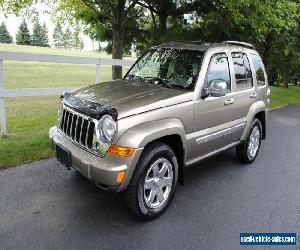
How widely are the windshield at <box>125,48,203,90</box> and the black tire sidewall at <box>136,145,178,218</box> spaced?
102 cm

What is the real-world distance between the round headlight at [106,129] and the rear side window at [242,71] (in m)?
2.66

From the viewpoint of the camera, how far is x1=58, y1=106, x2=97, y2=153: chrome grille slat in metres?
4.23

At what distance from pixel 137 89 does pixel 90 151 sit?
116 centimetres

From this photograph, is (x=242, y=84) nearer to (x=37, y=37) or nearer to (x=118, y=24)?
(x=118, y=24)

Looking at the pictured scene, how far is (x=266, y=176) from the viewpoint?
6207 millimetres

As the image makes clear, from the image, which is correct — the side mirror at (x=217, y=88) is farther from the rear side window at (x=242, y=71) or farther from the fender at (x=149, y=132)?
the rear side window at (x=242, y=71)

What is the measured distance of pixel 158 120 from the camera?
4.36 meters

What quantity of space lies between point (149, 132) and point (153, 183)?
26.4 inches

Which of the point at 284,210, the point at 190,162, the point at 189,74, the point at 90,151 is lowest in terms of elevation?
the point at 284,210

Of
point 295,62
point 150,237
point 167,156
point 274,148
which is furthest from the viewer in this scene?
point 295,62

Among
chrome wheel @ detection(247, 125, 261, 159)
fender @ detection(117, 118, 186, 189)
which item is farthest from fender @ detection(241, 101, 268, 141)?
fender @ detection(117, 118, 186, 189)

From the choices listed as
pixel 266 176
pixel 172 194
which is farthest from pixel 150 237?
pixel 266 176

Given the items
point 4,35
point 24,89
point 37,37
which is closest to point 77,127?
point 24,89

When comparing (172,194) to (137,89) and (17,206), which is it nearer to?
(137,89)
